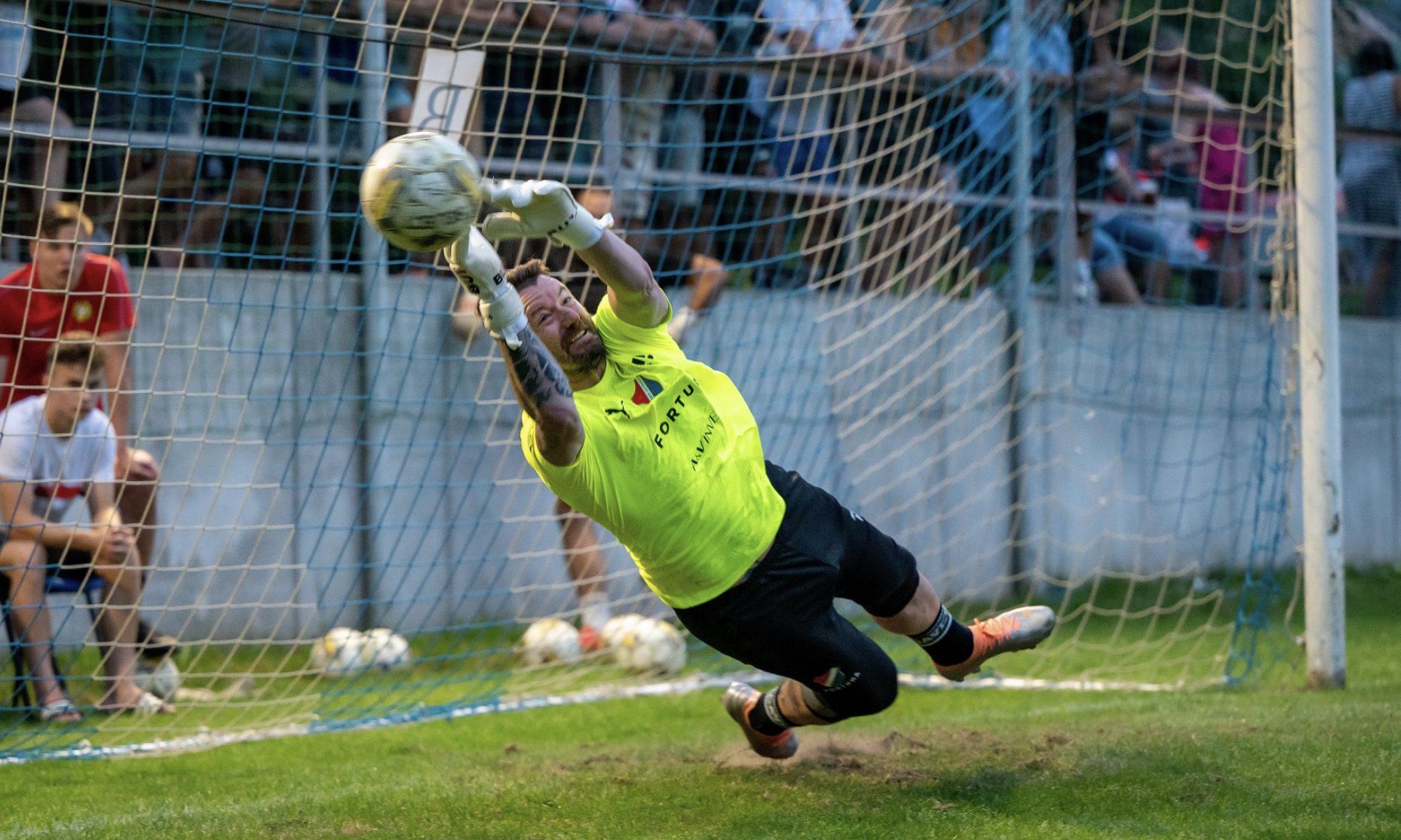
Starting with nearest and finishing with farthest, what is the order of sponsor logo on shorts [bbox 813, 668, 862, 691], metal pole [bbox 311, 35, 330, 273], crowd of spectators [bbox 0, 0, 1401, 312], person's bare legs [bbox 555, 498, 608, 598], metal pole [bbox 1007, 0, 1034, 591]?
sponsor logo on shorts [bbox 813, 668, 862, 691] → metal pole [bbox 311, 35, 330, 273] → crowd of spectators [bbox 0, 0, 1401, 312] → person's bare legs [bbox 555, 498, 608, 598] → metal pole [bbox 1007, 0, 1034, 591]

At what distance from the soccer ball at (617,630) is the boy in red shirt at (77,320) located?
206cm

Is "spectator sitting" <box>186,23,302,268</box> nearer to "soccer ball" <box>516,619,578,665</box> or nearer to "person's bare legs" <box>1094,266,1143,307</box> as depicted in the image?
"soccer ball" <box>516,619,578,665</box>

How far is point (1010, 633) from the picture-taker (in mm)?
4633

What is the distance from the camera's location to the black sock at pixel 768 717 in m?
4.61

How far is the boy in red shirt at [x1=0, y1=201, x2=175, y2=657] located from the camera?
5676 millimetres

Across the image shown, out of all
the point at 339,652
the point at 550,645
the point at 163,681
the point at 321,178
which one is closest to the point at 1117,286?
the point at 550,645

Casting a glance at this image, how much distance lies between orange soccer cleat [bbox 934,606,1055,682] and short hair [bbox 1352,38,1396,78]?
7.70 m

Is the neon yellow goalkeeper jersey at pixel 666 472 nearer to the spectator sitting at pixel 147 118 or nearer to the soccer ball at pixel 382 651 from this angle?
the soccer ball at pixel 382 651

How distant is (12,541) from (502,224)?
10.6 ft

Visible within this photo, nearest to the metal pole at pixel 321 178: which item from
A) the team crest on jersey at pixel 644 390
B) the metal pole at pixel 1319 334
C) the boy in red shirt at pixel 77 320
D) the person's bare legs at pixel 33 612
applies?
the boy in red shirt at pixel 77 320

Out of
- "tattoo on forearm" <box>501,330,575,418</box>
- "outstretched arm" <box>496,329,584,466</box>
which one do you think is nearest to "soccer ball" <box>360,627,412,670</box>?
"outstretched arm" <box>496,329,584,466</box>

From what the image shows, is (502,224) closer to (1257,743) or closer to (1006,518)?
(1257,743)

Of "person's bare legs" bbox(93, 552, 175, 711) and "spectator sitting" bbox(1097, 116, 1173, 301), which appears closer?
"person's bare legs" bbox(93, 552, 175, 711)

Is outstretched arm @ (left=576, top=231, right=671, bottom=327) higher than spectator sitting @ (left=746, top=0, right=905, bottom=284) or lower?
lower
